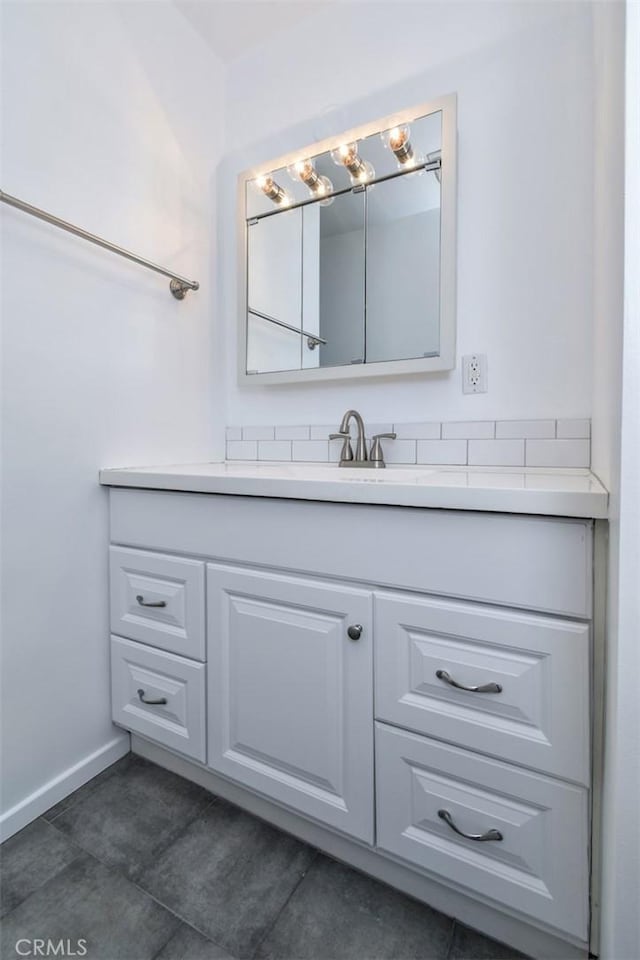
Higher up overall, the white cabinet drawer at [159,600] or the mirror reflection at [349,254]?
the mirror reflection at [349,254]

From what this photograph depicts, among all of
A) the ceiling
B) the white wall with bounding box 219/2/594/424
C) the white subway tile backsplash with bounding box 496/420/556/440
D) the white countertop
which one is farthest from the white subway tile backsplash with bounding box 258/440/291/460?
the ceiling

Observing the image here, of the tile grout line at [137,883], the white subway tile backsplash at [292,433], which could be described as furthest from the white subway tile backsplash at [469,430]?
the tile grout line at [137,883]

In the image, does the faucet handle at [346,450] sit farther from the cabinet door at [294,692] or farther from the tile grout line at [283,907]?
the tile grout line at [283,907]

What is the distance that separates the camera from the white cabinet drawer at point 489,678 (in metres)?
0.69

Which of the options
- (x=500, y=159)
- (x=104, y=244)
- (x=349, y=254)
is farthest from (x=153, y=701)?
(x=500, y=159)

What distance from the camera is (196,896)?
2.93 ft

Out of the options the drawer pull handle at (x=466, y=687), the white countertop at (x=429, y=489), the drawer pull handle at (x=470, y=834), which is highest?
the white countertop at (x=429, y=489)

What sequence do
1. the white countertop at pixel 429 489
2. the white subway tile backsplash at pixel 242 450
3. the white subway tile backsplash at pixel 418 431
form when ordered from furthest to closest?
the white subway tile backsplash at pixel 242 450 < the white subway tile backsplash at pixel 418 431 < the white countertop at pixel 429 489

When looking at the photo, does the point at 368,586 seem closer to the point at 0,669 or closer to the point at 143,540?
the point at 143,540

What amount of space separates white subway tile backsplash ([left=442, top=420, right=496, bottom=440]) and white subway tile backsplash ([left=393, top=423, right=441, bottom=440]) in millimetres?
27

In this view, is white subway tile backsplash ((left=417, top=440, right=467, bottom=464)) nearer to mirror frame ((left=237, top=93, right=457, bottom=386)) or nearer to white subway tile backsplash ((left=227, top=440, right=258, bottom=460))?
mirror frame ((left=237, top=93, right=457, bottom=386))

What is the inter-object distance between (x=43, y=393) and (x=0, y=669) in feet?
2.13

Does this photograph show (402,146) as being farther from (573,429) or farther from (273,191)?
(573,429)

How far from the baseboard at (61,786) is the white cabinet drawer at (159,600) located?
1.11 feet
